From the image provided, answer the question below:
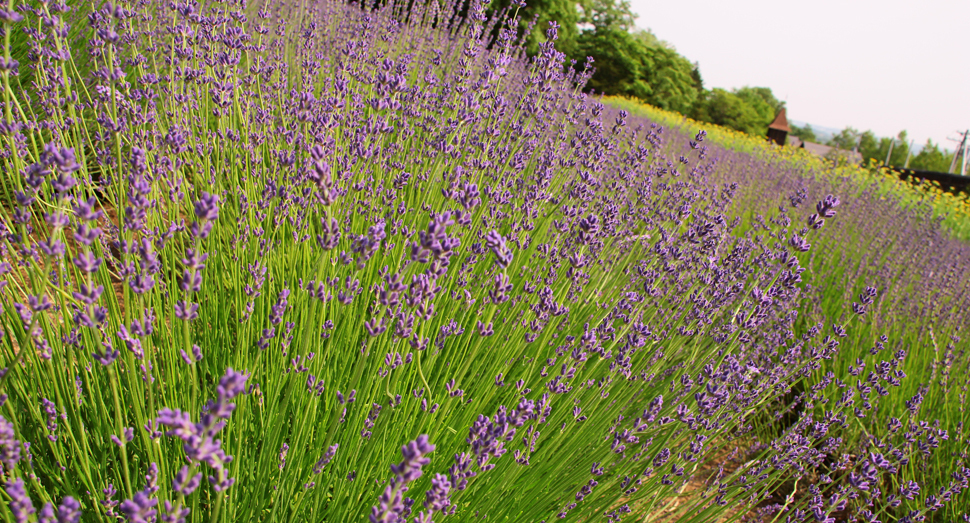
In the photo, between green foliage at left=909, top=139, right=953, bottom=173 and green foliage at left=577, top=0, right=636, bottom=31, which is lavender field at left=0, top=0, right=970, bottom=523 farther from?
green foliage at left=909, top=139, right=953, bottom=173

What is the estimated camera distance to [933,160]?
31781 millimetres

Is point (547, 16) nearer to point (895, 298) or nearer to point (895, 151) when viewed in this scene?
point (895, 298)

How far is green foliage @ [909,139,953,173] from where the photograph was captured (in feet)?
100.0

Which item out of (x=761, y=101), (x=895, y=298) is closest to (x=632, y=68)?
(x=895, y=298)

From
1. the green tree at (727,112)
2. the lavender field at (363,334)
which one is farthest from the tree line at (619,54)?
the lavender field at (363,334)

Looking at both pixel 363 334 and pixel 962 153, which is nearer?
pixel 363 334

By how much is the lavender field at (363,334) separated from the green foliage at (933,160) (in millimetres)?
35949

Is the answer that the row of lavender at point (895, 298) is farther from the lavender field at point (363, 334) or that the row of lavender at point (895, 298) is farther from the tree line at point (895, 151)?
the tree line at point (895, 151)

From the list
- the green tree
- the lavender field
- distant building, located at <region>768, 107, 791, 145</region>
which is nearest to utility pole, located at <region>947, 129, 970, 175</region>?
the green tree

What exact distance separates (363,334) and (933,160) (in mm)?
41898

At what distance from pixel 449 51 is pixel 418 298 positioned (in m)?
4.92

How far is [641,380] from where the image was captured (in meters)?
2.09

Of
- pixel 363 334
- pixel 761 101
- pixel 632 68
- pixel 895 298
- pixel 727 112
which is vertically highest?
pixel 761 101

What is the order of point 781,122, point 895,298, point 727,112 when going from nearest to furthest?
point 895,298 < point 727,112 < point 781,122
